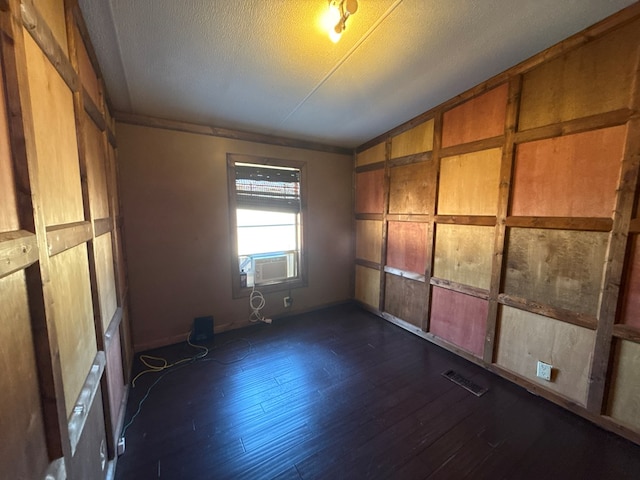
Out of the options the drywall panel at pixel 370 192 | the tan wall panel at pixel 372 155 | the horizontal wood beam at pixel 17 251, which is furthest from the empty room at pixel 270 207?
the drywall panel at pixel 370 192

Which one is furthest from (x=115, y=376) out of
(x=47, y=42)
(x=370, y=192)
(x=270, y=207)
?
(x=370, y=192)

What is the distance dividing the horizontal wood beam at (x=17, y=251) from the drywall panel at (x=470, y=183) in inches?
116

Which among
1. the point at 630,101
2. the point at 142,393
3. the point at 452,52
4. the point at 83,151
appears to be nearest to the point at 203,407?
the point at 142,393

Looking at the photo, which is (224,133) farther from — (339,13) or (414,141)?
(414,141)

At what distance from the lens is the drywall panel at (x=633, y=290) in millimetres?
1690

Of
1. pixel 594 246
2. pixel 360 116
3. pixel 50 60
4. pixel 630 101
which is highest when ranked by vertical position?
pixel 360 116

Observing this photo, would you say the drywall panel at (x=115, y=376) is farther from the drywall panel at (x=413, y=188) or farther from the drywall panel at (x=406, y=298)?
the drywall panel at (x=413, y=188)

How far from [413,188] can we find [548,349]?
198cm

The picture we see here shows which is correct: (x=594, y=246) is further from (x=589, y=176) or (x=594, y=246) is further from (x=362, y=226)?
(x=362, y=226)

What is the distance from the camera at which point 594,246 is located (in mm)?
1857

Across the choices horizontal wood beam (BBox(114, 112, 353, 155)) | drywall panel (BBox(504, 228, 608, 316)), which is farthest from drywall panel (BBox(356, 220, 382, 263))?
drywall panel (BBox(504, 228, 608, 316))

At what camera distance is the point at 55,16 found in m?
1.08

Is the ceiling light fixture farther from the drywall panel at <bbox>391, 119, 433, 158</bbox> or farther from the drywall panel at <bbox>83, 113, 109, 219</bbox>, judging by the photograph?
the drywall panel at <bbox>391, 119, 433, 158</bbox>

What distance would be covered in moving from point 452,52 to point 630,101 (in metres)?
1.17
